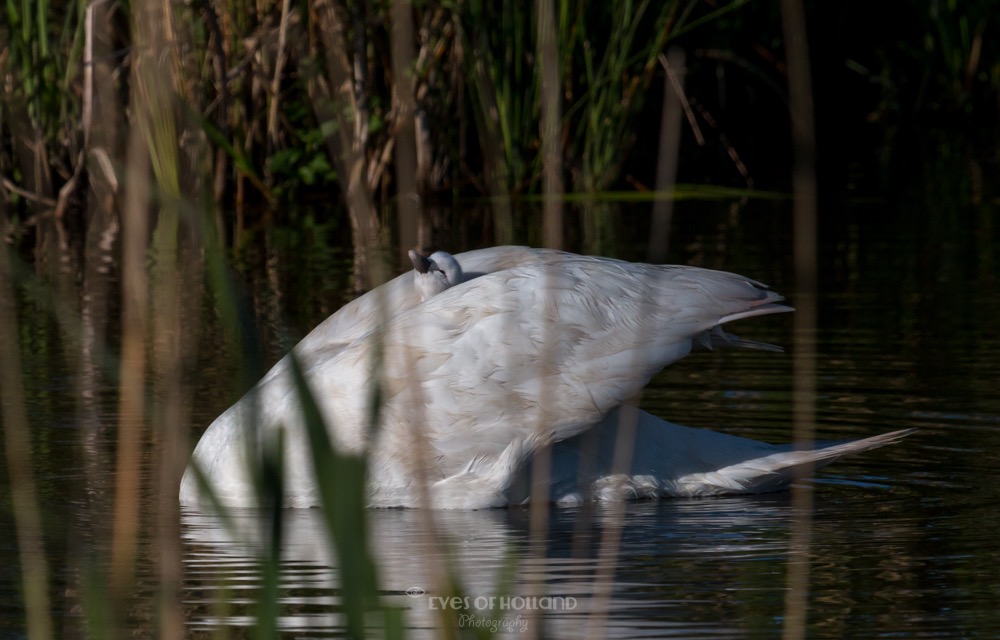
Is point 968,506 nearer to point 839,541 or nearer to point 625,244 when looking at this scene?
point 839,541

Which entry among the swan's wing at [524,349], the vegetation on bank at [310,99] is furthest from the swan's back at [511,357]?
the vegetation on bank at [310,99]

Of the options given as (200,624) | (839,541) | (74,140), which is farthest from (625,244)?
(200,624)

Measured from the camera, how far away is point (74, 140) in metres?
10.1

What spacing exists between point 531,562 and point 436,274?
48.9 inches

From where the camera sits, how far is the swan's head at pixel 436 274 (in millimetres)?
4711

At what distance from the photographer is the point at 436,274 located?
15.5 ft

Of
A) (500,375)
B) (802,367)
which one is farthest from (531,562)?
(802,367)

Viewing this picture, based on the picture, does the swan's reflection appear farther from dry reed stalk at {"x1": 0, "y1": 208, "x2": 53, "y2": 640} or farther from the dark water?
dry reed stalk at {"x1": 0, "y1": 208, "x2": 53, "y2": 640}

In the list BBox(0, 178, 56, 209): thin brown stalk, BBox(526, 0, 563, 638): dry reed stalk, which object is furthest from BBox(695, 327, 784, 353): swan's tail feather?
BBox(0, 178, 56, 209): thin brown stalk

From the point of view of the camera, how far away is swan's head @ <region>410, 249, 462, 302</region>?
471cm

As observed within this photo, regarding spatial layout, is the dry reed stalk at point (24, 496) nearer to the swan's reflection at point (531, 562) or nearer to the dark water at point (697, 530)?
the dark water at point (697, 530)

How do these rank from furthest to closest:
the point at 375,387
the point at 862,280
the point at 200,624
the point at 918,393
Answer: the point at 862,280, the point at 918,393, the point at 200,624, the point at 375,387

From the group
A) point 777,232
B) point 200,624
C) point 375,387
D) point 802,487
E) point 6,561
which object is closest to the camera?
point 375,387

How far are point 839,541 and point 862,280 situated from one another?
4109mm
